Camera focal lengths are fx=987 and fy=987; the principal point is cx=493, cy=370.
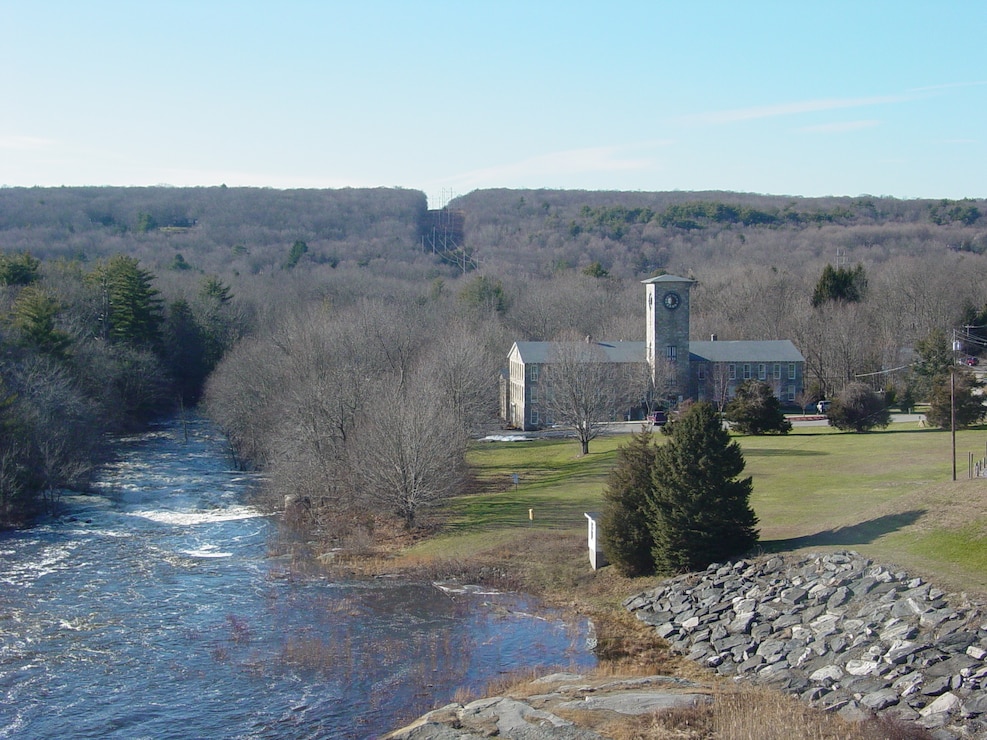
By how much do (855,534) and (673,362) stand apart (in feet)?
136

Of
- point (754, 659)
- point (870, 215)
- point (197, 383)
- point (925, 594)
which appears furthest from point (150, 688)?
point (870, 215)

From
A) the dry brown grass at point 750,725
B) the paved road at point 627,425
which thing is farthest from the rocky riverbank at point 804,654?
the paved road at point 627,425

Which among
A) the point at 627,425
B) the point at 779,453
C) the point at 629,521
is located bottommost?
the point at 629,521

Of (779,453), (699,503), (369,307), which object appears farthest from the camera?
(369,307)

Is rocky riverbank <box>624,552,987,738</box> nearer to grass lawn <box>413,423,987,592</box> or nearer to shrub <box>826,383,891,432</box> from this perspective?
grass lawn <box>413,423,987,592</box>

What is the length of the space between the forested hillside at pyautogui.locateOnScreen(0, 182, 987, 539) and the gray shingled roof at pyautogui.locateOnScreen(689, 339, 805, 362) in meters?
3.72

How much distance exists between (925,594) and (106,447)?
142ft

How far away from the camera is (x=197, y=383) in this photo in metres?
81.4

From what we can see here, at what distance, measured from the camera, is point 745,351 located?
73.8m

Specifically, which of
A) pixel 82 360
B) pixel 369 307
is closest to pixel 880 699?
pixel 82 360

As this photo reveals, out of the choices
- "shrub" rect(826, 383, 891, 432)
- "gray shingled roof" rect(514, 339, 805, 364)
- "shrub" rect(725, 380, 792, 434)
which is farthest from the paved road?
"shrub" rect(725, 380, 792, 434)

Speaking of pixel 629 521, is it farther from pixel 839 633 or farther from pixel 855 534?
pixel 839 633

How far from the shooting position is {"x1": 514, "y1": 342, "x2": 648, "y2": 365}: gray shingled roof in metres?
68.8

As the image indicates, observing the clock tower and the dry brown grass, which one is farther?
the clock tower
